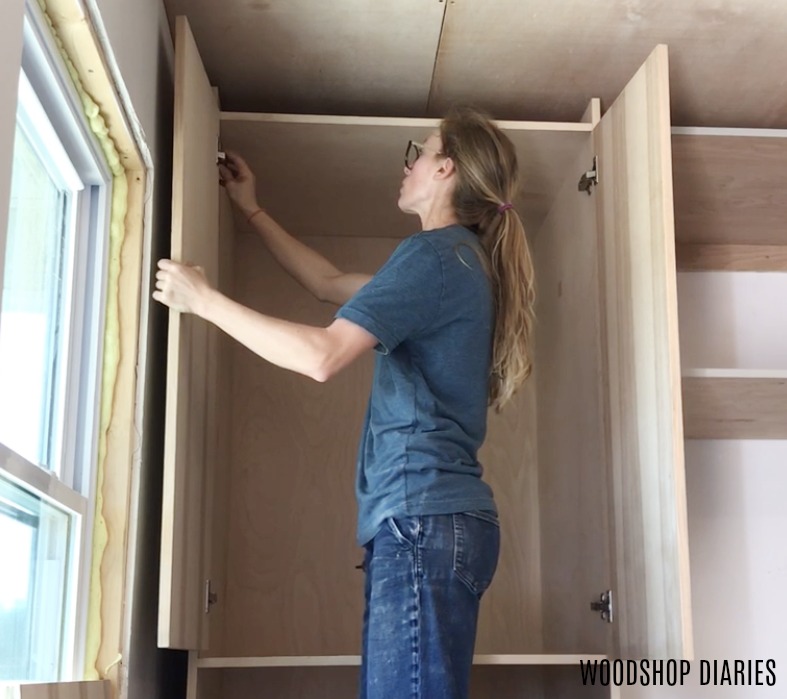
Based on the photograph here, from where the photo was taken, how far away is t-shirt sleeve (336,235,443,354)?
48.9 inches

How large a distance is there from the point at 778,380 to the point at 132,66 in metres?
1.15

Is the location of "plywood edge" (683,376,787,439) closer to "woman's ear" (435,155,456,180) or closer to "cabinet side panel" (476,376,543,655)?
"cabinet side panel" (476,376,543,655)

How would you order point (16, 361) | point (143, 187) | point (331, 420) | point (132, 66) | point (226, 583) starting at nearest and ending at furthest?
point (16, 361) < point (132, 66) < point (143, 187) < point (226, 583) < point (331, 420)

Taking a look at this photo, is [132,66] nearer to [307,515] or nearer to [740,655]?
[307,515]

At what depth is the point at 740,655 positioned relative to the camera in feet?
6.48

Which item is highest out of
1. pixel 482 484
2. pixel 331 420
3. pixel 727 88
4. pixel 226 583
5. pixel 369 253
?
pixel 727 88

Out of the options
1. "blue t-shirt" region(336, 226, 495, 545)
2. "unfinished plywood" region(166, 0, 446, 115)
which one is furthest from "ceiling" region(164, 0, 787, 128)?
"blue t-shirt" region(336, 226, 495, 545)

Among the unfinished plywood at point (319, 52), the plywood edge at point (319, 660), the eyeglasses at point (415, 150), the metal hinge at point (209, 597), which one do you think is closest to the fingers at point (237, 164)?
the unfinished plywood at point (319, 52)

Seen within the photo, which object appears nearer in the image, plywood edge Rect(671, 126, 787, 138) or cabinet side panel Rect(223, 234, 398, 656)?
plywood edge Rect(671, 126, 787, 138)

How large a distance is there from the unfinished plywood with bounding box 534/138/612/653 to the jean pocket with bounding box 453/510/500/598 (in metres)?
0.36

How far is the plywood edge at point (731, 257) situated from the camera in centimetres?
212

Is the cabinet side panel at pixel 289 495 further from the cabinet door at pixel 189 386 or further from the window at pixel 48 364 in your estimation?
the window at pixel 48 364

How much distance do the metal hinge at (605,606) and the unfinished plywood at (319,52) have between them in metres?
0.92

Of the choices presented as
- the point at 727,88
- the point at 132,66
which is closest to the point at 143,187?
the point at 132,66
